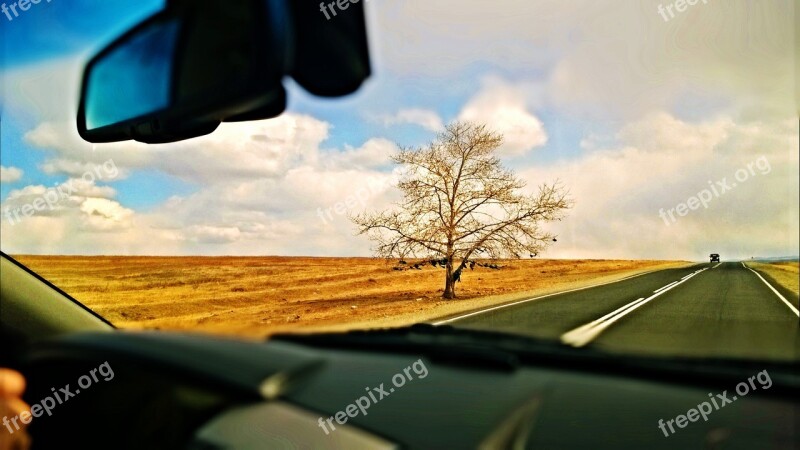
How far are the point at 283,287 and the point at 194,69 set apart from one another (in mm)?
36693

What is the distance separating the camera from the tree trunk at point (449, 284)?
78.0ft

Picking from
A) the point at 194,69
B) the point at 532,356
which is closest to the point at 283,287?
the point at 532,356

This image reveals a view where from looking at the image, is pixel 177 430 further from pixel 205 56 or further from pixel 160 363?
pixel 205 56

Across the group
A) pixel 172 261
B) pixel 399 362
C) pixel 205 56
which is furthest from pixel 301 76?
pixel 172 261

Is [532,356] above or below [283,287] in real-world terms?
above

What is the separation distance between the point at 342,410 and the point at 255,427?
0.47 meters

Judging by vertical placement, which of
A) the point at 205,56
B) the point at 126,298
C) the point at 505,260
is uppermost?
the point at 205,56

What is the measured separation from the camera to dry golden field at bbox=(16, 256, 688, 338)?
21.1 meters

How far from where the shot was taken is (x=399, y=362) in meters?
3.26

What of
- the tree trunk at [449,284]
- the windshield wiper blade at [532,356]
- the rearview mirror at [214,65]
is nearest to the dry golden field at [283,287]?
the tree trunk at [449,284]

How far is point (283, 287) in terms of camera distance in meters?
37.3

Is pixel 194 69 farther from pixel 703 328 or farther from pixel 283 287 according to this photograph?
pixel 283 287

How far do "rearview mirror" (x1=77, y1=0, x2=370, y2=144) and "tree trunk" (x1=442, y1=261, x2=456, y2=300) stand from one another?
21.8m

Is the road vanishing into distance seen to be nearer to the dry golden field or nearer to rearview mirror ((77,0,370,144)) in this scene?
rearview mirror ((77,0,370,144))
